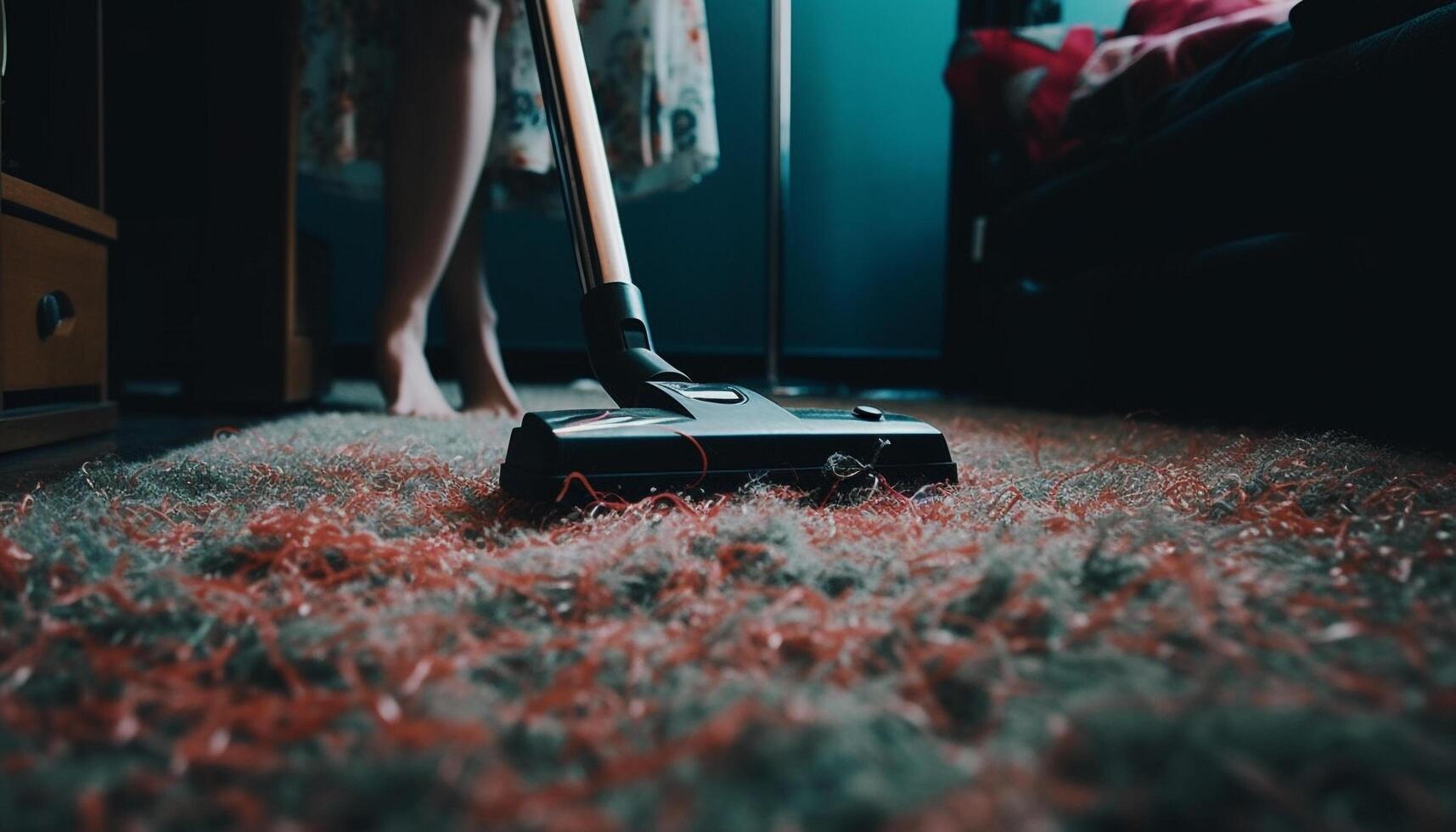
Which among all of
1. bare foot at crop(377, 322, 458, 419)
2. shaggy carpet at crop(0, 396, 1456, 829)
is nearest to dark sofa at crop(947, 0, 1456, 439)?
→ shaggy carpet at crop(0, 396, 1456, 829)

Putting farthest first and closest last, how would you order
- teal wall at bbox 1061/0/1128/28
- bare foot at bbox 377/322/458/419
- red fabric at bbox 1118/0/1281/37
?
teal wall at bbox 1061/0/1128/28, red fabric at bbox 1118/0/1281/37, bare foot at bbox 377/322/458/419

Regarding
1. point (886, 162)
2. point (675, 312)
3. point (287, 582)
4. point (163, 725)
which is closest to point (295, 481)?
point (287, 582)

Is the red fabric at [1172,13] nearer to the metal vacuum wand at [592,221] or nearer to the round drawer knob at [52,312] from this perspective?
the metal vacuum wand at [592,221]

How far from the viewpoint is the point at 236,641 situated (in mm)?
283

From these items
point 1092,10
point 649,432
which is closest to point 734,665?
point 649,432

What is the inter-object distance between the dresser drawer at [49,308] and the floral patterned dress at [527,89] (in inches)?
19.7

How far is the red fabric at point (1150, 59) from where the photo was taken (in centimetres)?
108

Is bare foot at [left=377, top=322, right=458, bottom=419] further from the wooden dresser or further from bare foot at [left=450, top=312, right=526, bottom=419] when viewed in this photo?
the wooden dresser

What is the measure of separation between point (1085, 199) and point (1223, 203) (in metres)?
0.26

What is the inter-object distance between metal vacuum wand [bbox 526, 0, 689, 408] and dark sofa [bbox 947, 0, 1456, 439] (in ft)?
1.90

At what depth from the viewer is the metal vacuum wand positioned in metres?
0.60

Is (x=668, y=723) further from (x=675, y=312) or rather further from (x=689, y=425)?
(x=675, y=312)

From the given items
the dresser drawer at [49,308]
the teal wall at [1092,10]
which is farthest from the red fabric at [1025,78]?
the dresser drawer at [49,308]

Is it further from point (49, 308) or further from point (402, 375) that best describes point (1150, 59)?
point (49, 308)
